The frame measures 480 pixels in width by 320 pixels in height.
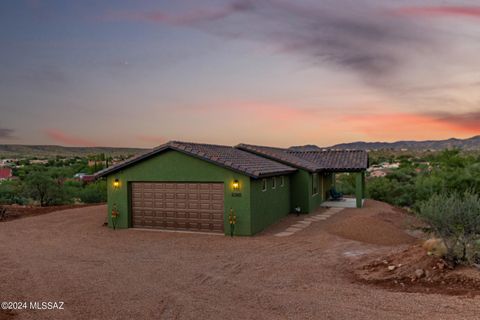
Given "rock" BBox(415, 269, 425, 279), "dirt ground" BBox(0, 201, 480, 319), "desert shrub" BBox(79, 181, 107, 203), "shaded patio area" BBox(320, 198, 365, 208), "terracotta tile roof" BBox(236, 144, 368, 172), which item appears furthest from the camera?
"desert shrub" BBox(79, 181, 107, 203)

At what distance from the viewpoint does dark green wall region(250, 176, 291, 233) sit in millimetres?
14773

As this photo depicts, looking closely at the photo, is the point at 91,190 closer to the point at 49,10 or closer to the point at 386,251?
the point at 49,10

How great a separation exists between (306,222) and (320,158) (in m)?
8.90

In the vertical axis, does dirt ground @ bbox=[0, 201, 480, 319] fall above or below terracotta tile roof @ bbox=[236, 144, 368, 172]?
below

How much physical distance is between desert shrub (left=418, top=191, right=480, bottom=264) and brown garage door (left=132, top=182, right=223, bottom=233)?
8.20 metres

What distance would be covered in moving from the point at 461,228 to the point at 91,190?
27.8 m

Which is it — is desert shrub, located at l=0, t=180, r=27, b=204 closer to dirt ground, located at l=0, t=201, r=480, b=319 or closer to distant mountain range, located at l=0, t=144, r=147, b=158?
dirt ground, located at l=0, t=201, r=480, b=319

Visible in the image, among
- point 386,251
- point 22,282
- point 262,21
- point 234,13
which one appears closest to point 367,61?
point 262,21

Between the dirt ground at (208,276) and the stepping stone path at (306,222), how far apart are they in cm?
56

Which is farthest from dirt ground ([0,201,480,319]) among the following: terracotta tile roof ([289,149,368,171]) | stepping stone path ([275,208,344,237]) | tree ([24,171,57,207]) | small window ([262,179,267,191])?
tree ([24,171,57,207])

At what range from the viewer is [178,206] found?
51.2 feet

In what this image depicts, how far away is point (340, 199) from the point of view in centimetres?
2572

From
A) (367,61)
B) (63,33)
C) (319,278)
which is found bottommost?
(319,278)

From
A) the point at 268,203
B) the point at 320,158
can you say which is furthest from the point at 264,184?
the point at 320,158
